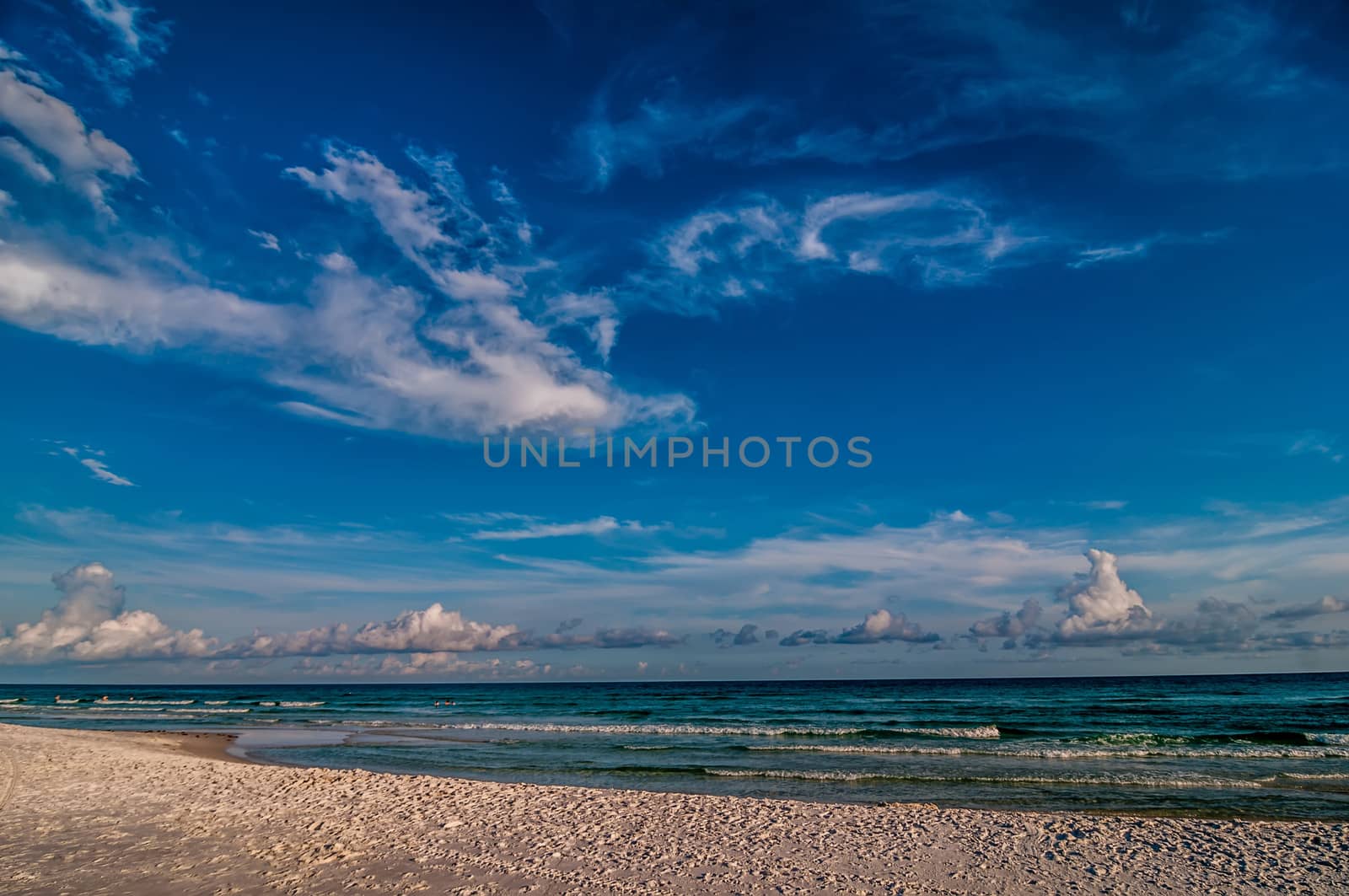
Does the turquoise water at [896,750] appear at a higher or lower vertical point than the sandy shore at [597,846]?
lower

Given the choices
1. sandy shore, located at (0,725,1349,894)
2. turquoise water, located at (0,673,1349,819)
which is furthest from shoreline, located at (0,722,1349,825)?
sandy shore, located at (0,725,1349,894)

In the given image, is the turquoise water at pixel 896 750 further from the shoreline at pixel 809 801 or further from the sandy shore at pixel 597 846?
the sandy shore at pixel 597 846

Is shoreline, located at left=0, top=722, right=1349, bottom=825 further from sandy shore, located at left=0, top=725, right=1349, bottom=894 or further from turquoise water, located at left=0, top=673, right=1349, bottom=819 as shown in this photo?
sandy shore, located at left=0, top=725, right=1349, bottom=894

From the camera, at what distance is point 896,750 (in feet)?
84.5

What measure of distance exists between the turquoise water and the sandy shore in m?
3.54

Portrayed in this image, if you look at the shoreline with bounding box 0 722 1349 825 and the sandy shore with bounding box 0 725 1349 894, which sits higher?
the sandy shore with bounding box 0 725 1349 894

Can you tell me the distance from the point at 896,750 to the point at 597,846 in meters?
17.4

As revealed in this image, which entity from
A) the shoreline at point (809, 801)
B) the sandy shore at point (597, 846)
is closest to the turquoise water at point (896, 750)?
the shoreline at point (809, 801)

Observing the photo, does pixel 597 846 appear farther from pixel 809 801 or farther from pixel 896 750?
pixel 896 750

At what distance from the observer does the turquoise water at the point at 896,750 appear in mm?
17594

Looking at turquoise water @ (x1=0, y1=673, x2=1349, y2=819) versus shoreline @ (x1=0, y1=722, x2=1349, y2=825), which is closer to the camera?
shoreline @ (x1=0, y1=722, x2=1349, y2=825)

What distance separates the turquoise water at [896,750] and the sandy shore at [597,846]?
11.6 feet

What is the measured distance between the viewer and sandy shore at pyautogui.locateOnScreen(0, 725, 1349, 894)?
9773mm

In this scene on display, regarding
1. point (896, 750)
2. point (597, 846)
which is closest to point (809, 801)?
point (597, 846)
